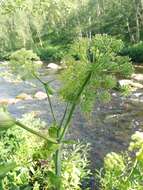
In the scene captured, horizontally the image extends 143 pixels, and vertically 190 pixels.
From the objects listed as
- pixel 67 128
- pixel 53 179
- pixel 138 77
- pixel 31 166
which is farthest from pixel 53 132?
pixel 138 77

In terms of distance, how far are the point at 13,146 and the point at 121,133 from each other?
27.1 feet

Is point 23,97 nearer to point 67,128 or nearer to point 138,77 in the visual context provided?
point 138,77

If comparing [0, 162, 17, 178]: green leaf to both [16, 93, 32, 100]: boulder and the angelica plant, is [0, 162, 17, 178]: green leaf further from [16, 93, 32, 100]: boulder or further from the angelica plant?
[16, 93, 32, 100]: boulder

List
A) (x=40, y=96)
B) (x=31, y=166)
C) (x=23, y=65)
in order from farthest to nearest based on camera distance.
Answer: (x=40, y=96) < (x=31, y=166) < (x=23, y=65)

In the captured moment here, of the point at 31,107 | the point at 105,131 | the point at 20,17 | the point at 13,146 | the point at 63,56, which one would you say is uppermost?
the point at 63,56

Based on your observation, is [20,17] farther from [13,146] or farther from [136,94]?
[13,146]

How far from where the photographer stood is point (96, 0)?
216 ft

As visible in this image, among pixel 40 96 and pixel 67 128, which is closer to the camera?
pixel 67 128

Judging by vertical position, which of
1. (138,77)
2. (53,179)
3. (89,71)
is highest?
(89,71)

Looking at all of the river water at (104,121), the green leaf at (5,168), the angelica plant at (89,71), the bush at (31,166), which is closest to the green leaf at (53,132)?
the angelica plant at (89,71)

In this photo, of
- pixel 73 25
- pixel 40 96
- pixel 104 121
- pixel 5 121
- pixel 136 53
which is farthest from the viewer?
pixel 73 25

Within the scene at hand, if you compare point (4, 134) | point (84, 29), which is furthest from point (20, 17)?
point (4, 134)

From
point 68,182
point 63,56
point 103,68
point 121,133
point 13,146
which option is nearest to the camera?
point 103,68

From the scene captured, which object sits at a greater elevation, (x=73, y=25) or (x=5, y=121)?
(x=5, y=121)
